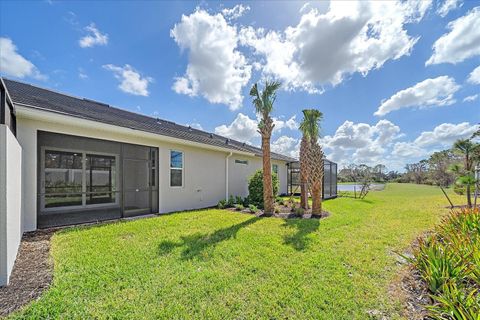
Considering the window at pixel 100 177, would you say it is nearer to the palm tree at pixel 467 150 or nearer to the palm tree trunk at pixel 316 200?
the palm tree trunk at pixel 316 200

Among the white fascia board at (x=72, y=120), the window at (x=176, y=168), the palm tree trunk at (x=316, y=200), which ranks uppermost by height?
the white fascia board at (x=72, y=120)

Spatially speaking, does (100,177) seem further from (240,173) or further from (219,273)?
(219,273)

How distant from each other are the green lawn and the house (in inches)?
91.1

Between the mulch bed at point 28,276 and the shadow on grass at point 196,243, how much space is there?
2016mm

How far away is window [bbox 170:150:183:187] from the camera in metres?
10.1

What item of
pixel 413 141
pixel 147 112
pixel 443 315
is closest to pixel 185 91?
pixel 147 112

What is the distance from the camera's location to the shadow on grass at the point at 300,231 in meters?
5.72

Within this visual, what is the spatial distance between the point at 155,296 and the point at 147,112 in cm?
1474

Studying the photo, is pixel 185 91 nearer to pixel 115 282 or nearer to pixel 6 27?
pixel 6 27

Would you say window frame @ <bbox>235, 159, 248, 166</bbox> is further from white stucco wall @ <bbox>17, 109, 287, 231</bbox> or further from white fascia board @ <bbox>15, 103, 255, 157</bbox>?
white fascia board @ <bbox>15, 103, 255, 157</bbox>

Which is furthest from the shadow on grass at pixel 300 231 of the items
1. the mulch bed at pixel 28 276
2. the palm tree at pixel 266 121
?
the mulch bed at pixel 28 276

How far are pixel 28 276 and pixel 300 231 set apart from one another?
647cm

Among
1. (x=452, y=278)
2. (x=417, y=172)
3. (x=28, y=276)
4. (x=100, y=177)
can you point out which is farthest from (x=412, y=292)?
(x=417, y=172)

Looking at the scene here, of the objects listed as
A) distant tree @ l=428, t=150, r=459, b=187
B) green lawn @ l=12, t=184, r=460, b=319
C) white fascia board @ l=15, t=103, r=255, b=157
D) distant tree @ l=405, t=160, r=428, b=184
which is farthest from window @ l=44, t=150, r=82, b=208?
distant tree @ l=405, t=160, r=428, b=184
